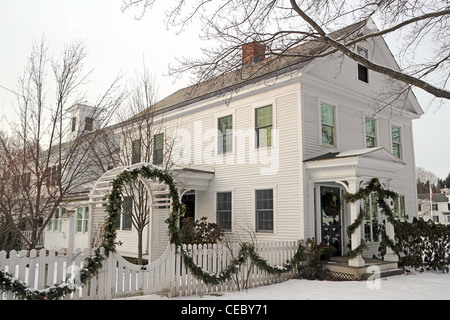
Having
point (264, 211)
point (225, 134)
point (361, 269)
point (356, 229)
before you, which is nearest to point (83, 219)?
point (225, 134)

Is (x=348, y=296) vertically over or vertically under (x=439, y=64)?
under

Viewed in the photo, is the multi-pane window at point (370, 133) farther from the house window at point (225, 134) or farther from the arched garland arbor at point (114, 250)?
the house window at point (225, 134)

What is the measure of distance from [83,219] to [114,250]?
1326 centimetres

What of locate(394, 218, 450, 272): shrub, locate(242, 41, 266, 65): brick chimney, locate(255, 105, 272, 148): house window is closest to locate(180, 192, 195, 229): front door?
locate(255, 105, 272, 148): house window

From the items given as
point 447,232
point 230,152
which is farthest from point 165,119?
point 447,232

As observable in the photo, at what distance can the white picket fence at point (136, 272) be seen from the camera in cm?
600

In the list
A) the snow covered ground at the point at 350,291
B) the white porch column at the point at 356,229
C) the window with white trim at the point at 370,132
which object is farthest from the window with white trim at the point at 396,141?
the snow covered ground at the point at 350,291

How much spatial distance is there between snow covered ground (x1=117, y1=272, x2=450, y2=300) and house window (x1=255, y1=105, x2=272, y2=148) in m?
4.64

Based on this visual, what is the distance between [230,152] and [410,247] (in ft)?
21.8

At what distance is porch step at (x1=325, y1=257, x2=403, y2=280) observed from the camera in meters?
10.0

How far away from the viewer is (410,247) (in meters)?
11.8

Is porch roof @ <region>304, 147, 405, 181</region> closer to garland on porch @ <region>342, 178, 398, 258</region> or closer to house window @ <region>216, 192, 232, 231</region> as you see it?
garland on porch @ <region>342, 178, 398, 258</region>
